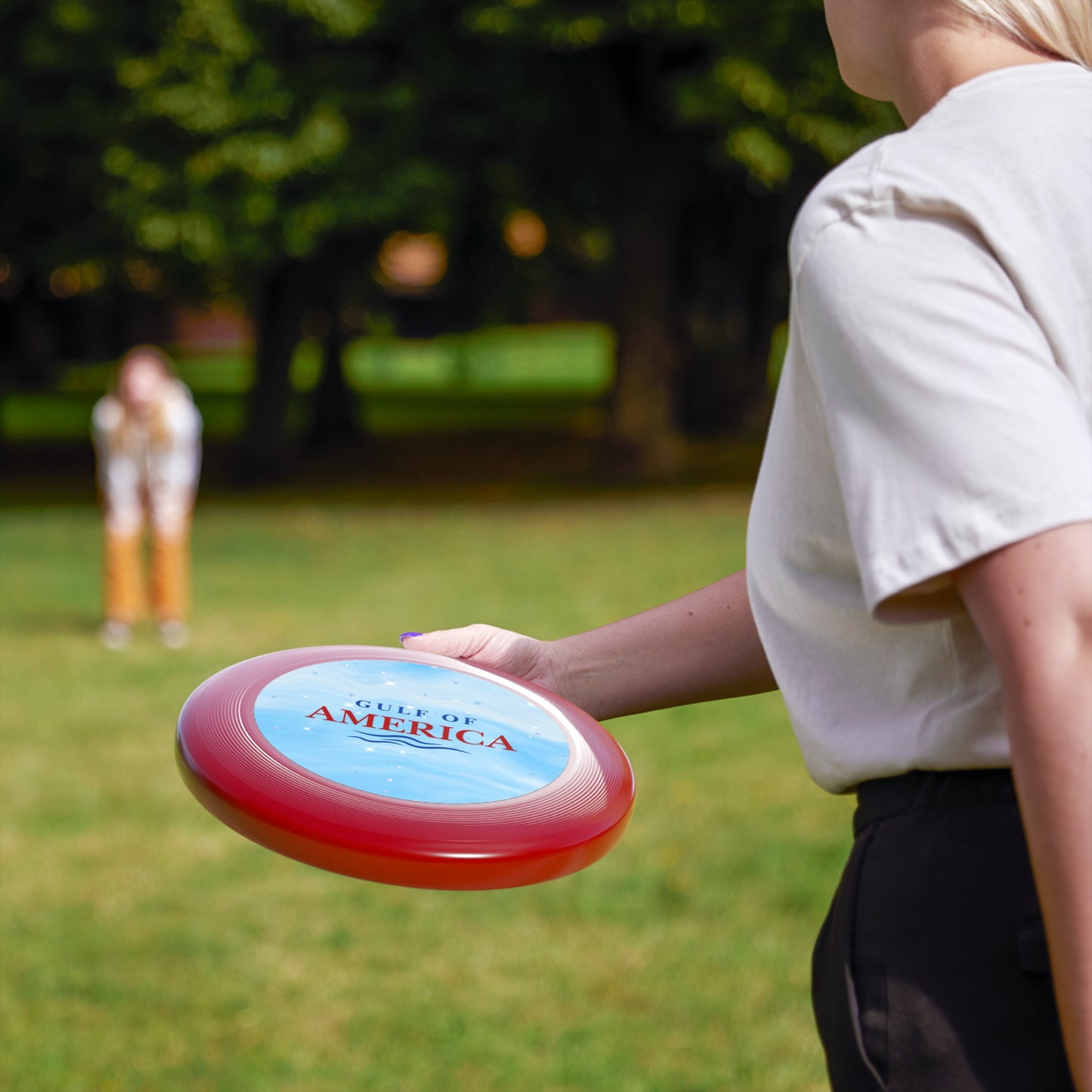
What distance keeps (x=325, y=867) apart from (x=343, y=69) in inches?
653

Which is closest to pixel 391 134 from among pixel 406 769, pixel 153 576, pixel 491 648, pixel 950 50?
pixel 153 576

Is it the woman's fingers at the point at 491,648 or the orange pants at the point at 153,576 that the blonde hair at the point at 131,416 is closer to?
the orange pants at the point at 153,576

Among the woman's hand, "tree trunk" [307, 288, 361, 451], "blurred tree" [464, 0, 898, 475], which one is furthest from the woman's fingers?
"tree trunk" [307, 288, 361, 451]

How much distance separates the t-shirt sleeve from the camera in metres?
1.05

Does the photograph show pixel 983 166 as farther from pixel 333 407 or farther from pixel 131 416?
pixel 333 407

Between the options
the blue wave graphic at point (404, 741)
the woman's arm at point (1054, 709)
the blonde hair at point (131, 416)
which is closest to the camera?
the woman's arm at point (1054, 709)

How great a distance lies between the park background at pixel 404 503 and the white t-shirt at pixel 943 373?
298cm

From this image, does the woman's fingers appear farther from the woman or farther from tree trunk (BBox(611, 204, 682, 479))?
tree trunk (BBox(611, 204, 682, 479))

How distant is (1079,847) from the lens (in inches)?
42.6

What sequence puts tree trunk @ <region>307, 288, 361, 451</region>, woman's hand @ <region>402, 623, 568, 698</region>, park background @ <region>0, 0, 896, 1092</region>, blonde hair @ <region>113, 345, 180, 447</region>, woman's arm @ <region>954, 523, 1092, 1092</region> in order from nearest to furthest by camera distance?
1. woman's arm @ <region>954, 523, 1092, 1092</region>
2. woman's hand @ <region>402, 623, 568, 698</region>
3. park background @ <region>0, 0, 896, 1092</region>
4. blonde hair @ <region>113, 345, 180, 447</region>
5. tree trunk @ <region>307, 288, 361, 451</region>

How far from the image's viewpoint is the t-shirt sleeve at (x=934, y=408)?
1.05m

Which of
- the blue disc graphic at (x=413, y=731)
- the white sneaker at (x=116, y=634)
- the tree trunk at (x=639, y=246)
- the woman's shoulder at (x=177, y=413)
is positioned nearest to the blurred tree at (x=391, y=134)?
the tree trunk at (x=639, y=246)

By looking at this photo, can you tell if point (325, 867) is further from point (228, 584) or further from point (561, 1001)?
point (228, 584)

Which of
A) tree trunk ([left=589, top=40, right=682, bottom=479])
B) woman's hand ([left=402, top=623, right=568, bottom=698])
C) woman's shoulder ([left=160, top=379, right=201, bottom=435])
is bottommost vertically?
tree trunk ([left=589, top=40, right=682, bottom=479])
